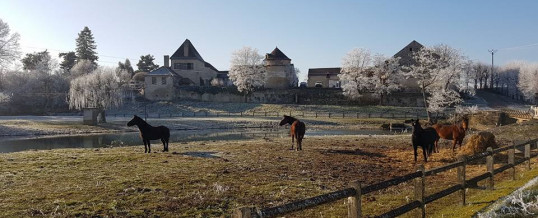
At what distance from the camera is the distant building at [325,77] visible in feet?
355

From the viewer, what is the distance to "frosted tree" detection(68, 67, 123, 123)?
6469 cm

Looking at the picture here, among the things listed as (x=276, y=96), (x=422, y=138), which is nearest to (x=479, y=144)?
(x=422, y=138)

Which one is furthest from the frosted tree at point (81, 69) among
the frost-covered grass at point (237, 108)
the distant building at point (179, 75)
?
the frost-covered grass at point (237, 108)

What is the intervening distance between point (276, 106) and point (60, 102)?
41646 millimetres

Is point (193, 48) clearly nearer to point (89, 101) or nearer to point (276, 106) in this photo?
point (276, 106)


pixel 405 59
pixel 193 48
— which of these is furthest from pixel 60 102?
pixel 405 59

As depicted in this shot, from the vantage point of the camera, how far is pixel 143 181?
13.2 m

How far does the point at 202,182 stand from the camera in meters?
13.1

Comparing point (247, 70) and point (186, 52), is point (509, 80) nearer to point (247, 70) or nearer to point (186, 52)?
point (247, 70)

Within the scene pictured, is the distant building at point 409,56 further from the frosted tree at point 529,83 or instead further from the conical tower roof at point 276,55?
the frosted tree at point 529,83

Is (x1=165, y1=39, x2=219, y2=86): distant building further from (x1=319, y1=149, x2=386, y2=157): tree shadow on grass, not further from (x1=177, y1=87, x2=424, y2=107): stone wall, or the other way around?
(x1=319, y1=149, x2=386, y2=157): tree shadow on grass

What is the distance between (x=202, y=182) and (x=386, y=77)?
247 feet

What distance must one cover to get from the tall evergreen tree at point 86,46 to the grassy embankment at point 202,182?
100576mm

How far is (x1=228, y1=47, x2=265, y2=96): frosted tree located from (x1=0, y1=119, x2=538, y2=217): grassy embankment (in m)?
71.4
